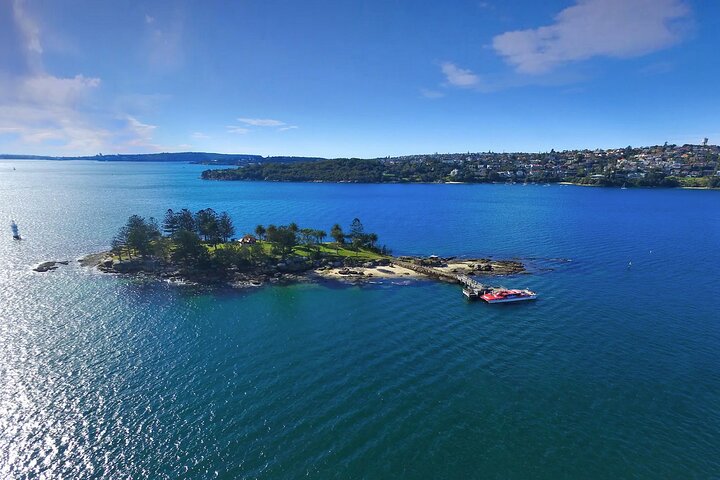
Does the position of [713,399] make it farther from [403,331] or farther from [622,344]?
[403,331]

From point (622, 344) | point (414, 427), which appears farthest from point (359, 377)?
point (622, 344)

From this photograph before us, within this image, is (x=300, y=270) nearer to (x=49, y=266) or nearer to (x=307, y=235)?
(x=307, y=235)

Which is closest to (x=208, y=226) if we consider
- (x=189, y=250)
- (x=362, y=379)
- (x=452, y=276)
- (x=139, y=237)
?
(x=189, y=250)

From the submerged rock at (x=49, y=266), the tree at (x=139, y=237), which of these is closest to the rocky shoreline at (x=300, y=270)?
the submerged rock at (x=49, y=266)

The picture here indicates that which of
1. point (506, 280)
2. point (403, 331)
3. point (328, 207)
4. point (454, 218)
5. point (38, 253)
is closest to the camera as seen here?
point (403, 331)

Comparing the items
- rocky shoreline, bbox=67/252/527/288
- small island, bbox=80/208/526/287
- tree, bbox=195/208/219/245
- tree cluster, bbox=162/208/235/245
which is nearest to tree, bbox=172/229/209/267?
small island, bbox=80/208/526/287

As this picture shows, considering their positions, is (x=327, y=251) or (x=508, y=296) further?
(x=327, y=251)
